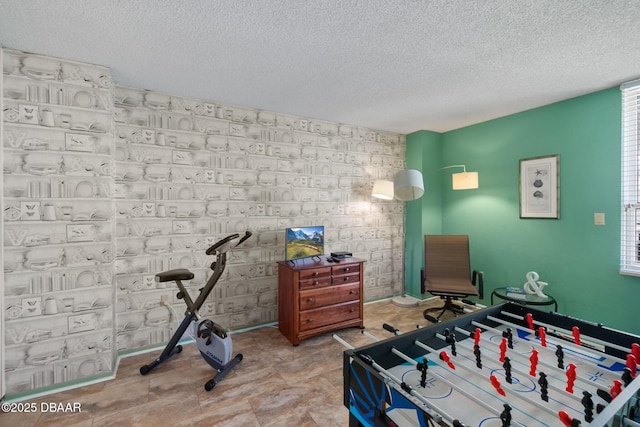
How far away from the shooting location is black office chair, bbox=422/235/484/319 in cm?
345

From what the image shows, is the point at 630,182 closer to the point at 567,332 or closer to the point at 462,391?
the point at 567,332

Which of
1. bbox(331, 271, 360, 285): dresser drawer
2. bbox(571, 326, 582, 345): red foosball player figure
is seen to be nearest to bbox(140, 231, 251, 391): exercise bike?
bbox(331, 271, 360, 285): dresser drawer

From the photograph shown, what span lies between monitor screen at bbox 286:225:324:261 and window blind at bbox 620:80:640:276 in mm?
2985

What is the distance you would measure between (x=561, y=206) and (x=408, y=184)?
1.65 metres

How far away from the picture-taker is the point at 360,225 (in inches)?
160

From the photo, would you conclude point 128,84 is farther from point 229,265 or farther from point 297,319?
point 297,319

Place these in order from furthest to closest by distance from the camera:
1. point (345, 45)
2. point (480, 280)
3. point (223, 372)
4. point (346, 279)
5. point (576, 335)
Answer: point (480, 280) → point (346, 279) → point (223, 372) → point (345, 45) → point (576, 335)

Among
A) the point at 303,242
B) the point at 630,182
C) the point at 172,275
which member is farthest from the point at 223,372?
the point at 630,182

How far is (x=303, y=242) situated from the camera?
3191mm

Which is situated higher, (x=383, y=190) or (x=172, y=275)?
(x=383, y=190)

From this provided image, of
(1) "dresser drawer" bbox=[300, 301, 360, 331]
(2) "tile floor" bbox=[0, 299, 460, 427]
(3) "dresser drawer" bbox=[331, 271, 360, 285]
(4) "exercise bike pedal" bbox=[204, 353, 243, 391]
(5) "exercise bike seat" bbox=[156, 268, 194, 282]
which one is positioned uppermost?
(5) "exercise bike seat" bbox=[156, 268, 194, 282]

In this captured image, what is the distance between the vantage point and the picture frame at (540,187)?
306 cm

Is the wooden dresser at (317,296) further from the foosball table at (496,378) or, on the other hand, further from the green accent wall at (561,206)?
the foosball table at (496,378)

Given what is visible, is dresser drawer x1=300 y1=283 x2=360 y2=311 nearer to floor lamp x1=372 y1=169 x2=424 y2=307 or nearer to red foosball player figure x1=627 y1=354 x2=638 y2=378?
floor lamp x1=372 y1=169 x2=424 y2=307
